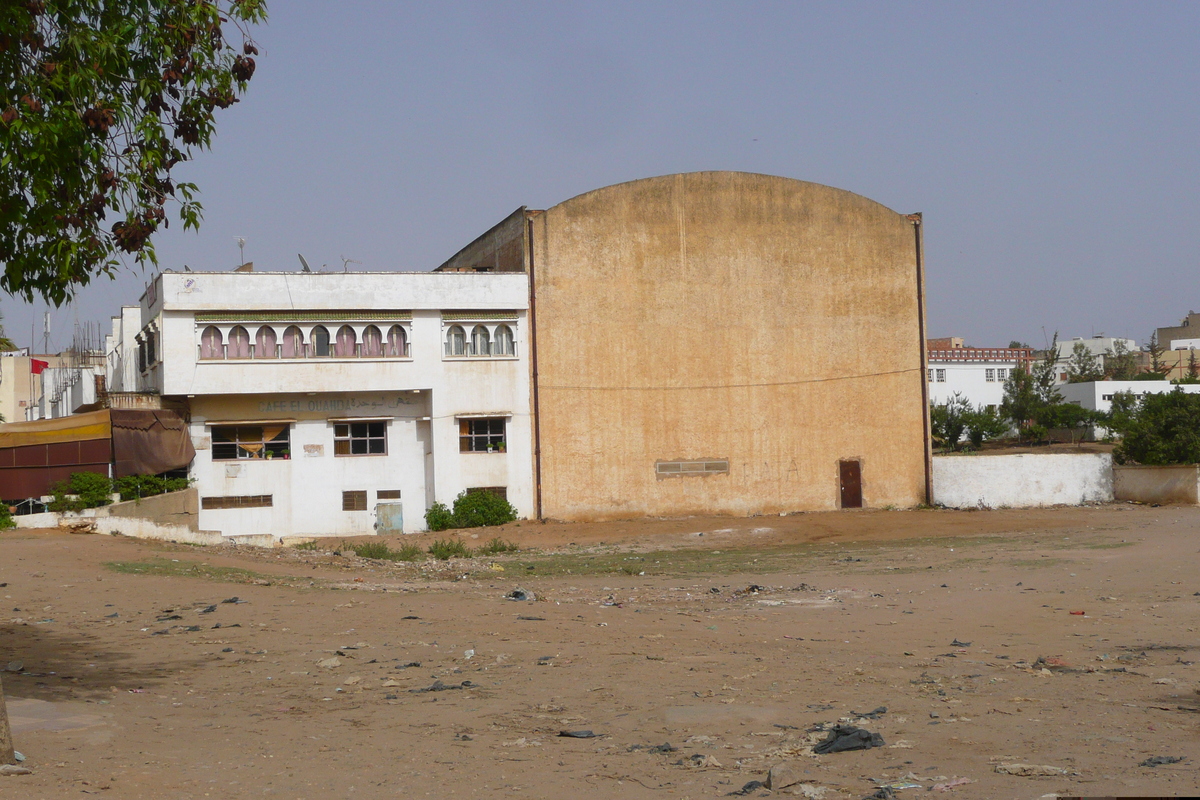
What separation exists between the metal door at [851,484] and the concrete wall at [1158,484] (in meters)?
7.99

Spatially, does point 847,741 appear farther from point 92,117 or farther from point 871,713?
point 92,117

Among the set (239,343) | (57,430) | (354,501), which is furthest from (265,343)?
(57,430)

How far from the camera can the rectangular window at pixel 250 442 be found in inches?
1112

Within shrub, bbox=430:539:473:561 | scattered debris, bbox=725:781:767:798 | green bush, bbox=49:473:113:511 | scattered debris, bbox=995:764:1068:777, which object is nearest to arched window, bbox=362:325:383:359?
shrub, bbox=430:539:473:561

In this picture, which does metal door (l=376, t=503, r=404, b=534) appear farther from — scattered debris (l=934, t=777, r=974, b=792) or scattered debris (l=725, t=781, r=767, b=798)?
scattered debris (l=934, t=777, r=974, b=792)

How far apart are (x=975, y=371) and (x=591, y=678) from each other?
7104 centimetres

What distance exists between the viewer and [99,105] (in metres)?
6.78

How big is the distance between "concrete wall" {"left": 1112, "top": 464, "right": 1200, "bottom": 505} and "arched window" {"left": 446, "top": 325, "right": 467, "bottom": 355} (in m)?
20.3

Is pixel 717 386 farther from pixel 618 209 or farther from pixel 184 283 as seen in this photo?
pixel 184 283

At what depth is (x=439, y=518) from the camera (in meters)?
28.8

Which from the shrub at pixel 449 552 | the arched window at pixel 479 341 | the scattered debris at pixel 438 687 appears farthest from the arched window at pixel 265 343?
the scattered debris at pixel 438 687

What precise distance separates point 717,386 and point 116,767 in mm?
25703

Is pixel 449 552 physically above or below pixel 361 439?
below

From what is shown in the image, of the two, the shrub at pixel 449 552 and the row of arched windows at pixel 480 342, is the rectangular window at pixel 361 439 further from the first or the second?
the shrub at pixel 449 552
